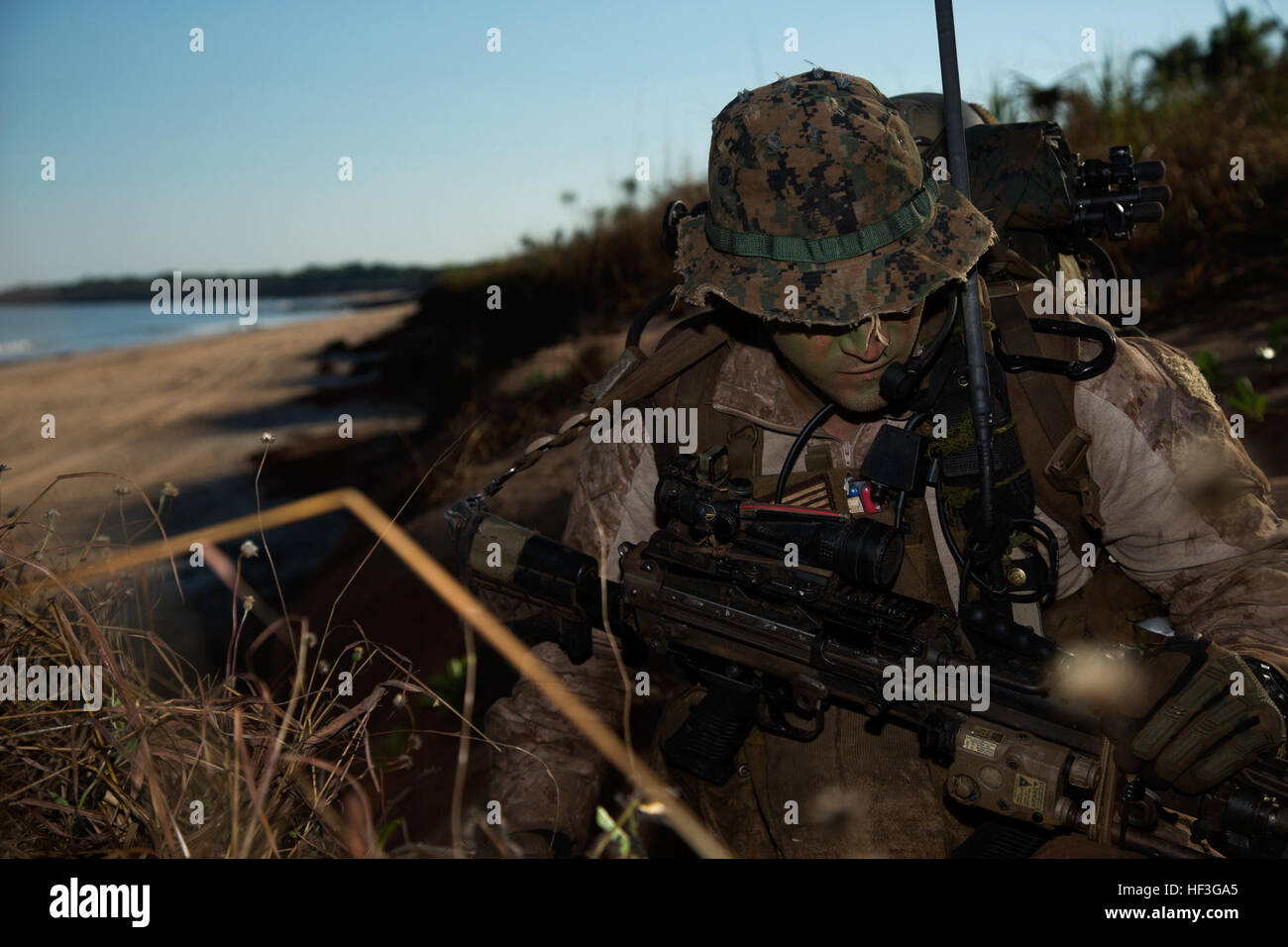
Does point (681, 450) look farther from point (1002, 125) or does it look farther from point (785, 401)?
point (1002, 125)

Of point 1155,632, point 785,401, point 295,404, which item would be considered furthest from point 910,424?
point 295,404

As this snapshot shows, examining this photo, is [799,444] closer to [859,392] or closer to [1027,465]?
[859,392]

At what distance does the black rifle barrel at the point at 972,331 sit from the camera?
92.0 inches

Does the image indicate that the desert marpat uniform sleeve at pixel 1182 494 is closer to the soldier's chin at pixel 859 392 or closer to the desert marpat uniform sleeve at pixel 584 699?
the soldier's chin at pixel 859 392

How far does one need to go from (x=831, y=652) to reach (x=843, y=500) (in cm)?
53

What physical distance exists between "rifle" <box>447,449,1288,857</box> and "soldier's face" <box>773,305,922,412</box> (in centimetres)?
36

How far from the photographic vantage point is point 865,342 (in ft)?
7.72

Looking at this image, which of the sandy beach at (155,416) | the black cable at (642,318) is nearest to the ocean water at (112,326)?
the sandy beach at (155,416)

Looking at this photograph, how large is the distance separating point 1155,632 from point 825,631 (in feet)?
3.50

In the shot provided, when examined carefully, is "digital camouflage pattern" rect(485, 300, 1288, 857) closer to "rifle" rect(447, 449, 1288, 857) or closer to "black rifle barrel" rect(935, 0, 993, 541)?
"rifle" rect(447, 449, 1288, 857)

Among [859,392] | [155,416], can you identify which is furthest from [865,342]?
[155,416]

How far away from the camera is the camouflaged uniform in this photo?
7.50 feet

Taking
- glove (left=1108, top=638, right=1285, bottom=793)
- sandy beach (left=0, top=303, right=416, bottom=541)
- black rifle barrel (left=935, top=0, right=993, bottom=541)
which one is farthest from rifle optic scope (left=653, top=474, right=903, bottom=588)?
sandy beach (left=0, top=303, right=416, bottom=541)

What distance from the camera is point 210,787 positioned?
1906mm
